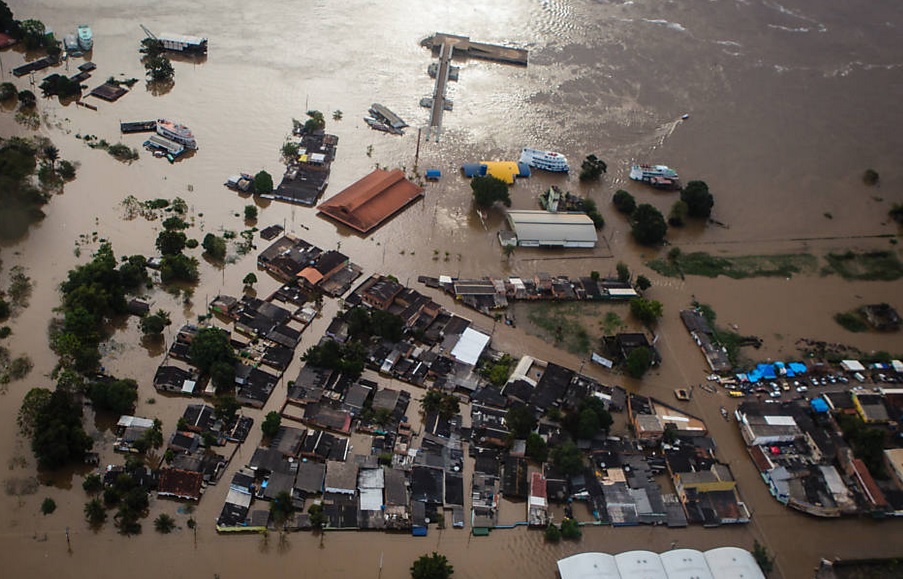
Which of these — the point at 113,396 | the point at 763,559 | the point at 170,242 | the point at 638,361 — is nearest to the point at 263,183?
the point at 170,242

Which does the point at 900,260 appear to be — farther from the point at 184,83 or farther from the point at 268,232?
the point at 184,83

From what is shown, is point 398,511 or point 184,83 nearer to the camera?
point 398,511

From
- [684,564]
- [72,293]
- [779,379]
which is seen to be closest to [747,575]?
[684,564]

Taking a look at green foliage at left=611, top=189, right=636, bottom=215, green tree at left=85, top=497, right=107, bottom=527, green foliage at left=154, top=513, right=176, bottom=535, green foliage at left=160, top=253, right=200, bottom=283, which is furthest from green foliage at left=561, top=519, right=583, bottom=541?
green foliage at left=611, top=189, right=636, bottom=215

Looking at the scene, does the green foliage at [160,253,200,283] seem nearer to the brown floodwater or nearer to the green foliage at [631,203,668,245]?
the brown floodwater

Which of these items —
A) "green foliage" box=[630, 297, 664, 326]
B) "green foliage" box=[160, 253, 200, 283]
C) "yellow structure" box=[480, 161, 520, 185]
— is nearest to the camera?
"green foliage" box=[160, 253, 200, 283]

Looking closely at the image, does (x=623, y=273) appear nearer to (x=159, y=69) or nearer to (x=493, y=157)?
(x=493, y=157)

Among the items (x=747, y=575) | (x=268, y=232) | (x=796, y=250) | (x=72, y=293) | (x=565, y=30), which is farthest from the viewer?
(x=565, y=30)
